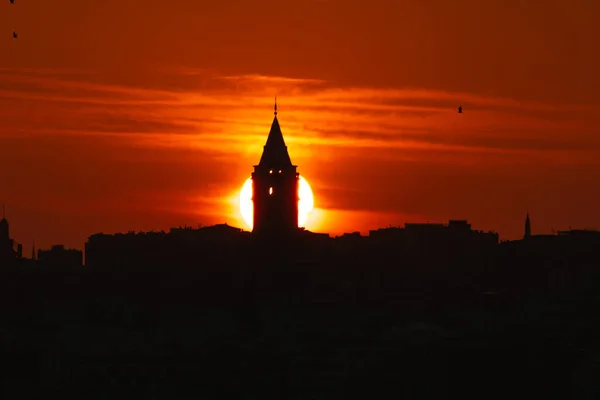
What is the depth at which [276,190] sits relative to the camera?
151 m

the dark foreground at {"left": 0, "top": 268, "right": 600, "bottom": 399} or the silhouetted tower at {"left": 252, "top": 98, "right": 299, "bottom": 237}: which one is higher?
the silhouetted tower at {"left": 252, "top": 98, "right": 299, "bottom": 237}

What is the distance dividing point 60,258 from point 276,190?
2223cm

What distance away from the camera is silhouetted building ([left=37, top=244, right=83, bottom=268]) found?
161 metres

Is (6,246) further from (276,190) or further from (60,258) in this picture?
(276,190)

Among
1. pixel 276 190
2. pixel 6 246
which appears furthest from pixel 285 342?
pixel 6 246

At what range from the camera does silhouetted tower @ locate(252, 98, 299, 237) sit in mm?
150625

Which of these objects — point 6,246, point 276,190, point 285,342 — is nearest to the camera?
point 285,342

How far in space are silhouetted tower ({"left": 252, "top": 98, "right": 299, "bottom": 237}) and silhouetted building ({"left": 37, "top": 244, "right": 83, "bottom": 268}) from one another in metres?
13.5

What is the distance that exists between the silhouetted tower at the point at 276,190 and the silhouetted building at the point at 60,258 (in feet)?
44.2

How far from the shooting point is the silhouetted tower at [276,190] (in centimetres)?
15062

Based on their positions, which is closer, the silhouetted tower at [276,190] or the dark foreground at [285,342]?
the dark foreground at [285,342]

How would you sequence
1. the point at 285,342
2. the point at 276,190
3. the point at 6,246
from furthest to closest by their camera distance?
the point at 6,246 → the point at 276,190 → the point at 285,342

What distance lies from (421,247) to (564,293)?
11747 mm

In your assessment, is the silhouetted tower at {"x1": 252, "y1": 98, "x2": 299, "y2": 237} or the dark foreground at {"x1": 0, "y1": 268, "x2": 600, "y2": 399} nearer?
the dark foreground at {"x1": 0, "y1": 268, "x2": 600, "y2": 399}
